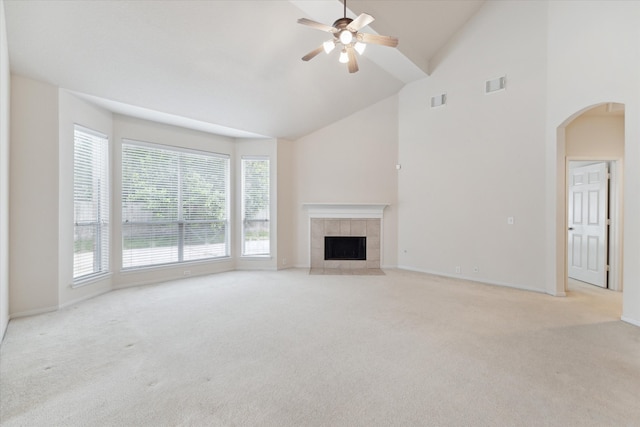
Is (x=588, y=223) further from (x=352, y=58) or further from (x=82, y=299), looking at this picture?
(x=82, y=299)

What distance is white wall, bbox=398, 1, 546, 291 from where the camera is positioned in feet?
15.0

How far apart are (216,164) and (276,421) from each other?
16.8 ft

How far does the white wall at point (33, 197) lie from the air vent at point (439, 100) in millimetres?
5952

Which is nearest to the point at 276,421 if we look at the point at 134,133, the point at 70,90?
the point at 70,90

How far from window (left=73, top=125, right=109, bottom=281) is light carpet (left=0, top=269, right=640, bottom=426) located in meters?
0.65

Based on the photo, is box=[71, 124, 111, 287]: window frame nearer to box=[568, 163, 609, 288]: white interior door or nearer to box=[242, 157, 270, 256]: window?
box=[242, 157, 270, 256]: window

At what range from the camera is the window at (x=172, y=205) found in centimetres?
490

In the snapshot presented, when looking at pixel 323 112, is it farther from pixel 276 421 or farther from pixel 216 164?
pixel 276 421

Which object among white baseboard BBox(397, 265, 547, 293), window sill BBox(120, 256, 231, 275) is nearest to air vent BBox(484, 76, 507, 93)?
white baseboard BBox(397, 265, 547, 293)

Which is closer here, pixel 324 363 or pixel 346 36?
pixel 324 363

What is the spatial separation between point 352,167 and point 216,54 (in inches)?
141

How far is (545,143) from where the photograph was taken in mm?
4445

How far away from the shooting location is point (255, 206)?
6324 mm

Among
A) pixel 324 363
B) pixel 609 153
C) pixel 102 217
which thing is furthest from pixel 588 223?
pixel 102 217
